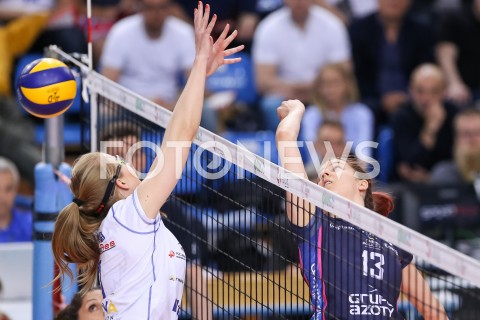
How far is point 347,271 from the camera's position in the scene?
4.79m

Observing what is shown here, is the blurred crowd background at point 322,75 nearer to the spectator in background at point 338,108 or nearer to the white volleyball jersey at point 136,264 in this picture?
the spectator in background at point 338,108

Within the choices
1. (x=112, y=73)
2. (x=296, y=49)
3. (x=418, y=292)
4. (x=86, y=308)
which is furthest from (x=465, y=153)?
(x=86, y=308)

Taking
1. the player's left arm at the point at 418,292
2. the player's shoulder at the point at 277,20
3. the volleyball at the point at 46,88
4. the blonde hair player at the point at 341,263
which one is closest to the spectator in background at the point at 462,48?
the player's shoulder at the point at 277,20

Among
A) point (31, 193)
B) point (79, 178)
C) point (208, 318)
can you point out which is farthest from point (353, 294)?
point (31, 193)

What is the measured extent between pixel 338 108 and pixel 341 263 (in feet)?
18.2

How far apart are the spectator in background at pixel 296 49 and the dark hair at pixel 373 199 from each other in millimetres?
5176

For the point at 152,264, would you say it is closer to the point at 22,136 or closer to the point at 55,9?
the point at 22,136

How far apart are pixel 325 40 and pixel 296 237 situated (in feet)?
20.0

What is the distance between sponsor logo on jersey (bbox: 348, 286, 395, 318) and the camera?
15.6ft

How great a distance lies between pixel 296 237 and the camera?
16.3 feet

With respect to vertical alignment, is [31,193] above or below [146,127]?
below

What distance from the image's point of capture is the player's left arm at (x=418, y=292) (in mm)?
5012

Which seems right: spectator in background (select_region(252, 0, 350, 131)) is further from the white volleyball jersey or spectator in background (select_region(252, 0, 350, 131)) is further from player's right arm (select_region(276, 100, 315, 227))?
the white volleyball jersey

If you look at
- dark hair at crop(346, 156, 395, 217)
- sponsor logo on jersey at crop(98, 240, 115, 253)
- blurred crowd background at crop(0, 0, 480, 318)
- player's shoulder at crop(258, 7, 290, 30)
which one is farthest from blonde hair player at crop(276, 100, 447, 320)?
player's shoulder at crop(258, 7, 290, 30)
